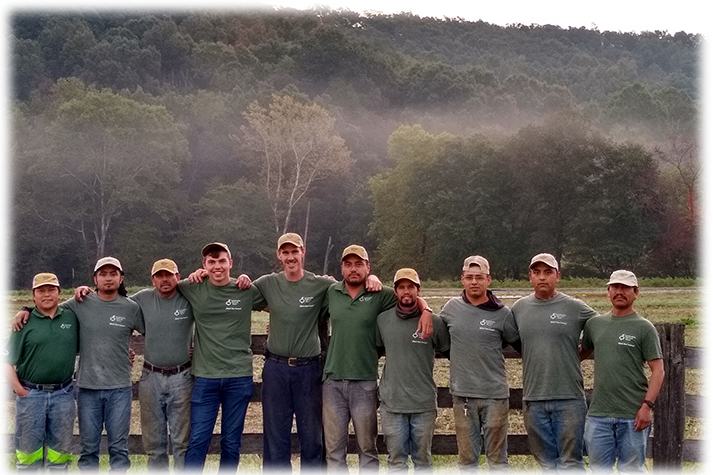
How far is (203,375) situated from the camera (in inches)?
317

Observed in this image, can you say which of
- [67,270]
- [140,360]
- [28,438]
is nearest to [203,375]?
[28,438]

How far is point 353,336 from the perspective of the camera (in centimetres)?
803

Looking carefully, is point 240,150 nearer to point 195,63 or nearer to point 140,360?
point 195,63

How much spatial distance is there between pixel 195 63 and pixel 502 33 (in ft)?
209

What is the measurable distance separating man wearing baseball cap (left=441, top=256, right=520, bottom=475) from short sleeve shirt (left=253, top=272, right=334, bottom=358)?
3.98ft

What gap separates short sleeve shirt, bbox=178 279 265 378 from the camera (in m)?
8.09

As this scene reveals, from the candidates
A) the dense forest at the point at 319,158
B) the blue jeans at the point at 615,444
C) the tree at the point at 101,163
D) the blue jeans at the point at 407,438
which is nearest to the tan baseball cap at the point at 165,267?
the blue jeans at the point at 407,438

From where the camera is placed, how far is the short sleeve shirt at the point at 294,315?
26.7ft

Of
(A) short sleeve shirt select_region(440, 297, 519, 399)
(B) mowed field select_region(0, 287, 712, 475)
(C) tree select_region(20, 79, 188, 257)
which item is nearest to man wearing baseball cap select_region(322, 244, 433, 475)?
(A) short sleeve shirt select_region(440, 297, 519, 399)

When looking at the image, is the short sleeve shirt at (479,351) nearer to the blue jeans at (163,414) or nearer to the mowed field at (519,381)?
the mowed field at (519,381)

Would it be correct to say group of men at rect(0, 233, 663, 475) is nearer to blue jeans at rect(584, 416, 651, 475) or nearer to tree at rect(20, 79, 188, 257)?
blue jeans at rect(584, 416, 651, 475)

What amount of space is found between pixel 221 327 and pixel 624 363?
11.3 ft

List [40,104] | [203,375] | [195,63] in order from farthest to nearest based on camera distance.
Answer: [195,63], [40,104], [203,375]

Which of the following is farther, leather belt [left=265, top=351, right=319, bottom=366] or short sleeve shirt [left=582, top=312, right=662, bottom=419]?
leather belt [left=265, top=351, right=319, bottom=366]
